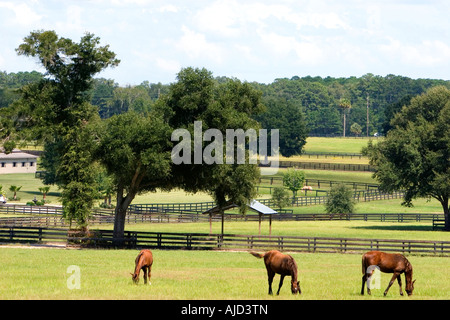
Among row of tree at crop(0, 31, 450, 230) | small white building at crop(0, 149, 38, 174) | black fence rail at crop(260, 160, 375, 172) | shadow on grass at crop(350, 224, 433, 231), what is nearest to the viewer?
row of tree at crop(0, 31, 450, 230)

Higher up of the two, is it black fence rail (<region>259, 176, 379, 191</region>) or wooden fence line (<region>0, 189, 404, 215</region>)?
black fence rail (<region>259, 176, 379, 191</region>)

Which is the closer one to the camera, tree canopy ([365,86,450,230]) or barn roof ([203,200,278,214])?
barn roof ([203,200,278,214])

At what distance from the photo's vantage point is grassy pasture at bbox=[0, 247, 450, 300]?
22.6 m

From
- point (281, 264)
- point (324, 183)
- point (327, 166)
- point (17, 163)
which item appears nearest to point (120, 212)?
point (281, 264)

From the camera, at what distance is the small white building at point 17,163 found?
127688 millimetres

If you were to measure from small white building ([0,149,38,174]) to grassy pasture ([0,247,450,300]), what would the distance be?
3435 inches

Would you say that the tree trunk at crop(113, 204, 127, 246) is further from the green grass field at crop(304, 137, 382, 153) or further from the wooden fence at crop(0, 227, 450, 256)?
the green grass field at crop(304, 137, 382, 153)

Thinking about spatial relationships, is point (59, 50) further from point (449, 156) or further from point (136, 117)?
point (449, 156)

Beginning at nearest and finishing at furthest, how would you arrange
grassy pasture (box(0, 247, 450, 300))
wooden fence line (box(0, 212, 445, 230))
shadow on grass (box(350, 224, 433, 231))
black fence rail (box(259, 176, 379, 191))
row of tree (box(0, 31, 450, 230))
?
grassy pasture (box(0, 247, 450, 300)), row of tree (box(0, 31, 450, 230)), wooden fence line (box(0, 212, 445, 230)), shadow on grass (box(350, 224, 433, 231)), black fence rail (box(259, 176, 379, 191))

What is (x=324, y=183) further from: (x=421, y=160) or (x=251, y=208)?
(x=251, y=208)

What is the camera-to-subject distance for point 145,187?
49.5 m

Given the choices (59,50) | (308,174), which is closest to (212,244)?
(59,50)

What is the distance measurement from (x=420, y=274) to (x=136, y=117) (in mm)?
21713

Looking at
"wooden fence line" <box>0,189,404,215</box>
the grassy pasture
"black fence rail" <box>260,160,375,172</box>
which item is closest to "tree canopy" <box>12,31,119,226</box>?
the grassy pasture
